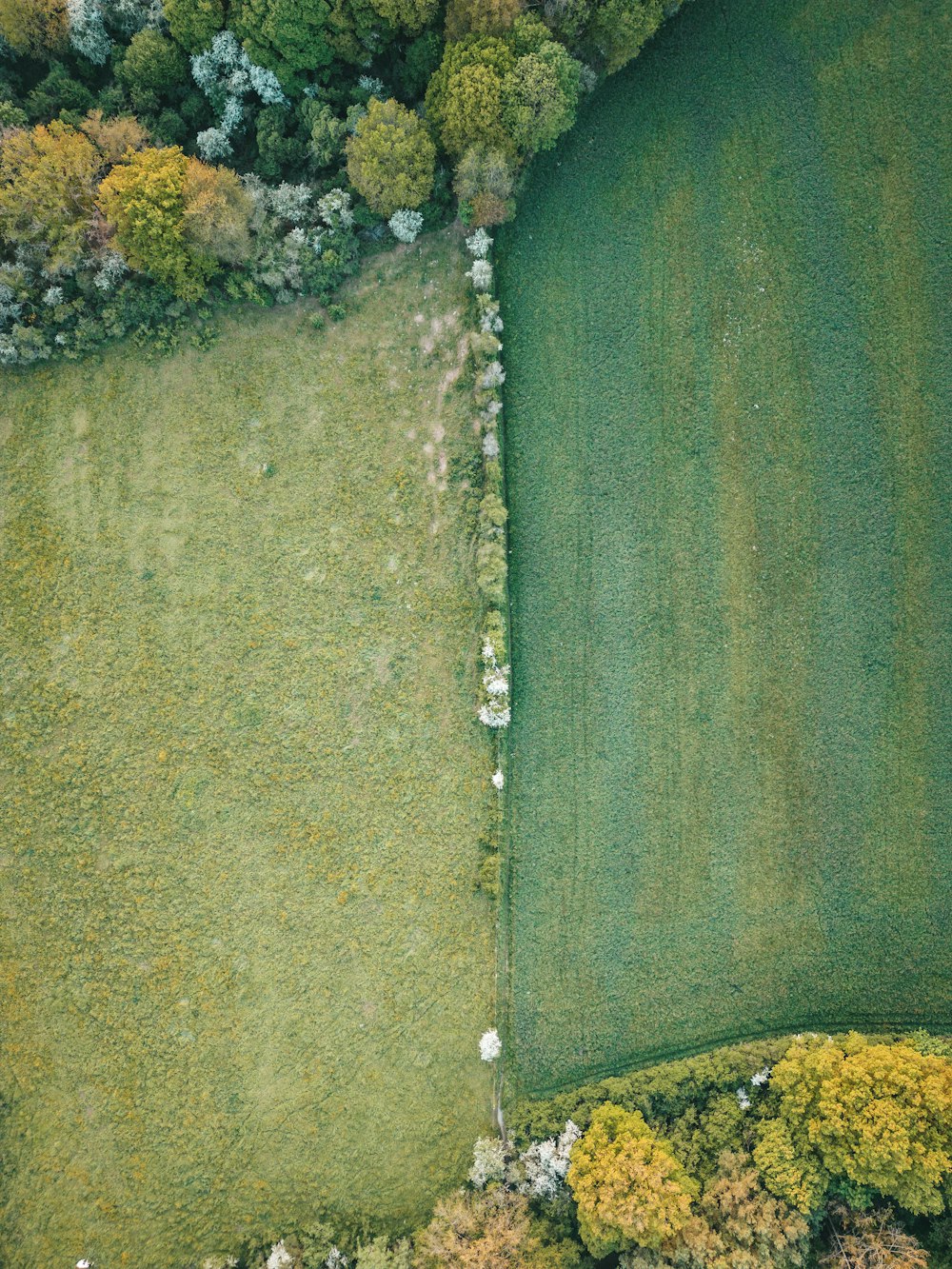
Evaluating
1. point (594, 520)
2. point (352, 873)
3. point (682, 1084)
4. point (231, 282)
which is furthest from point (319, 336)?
point (682, 1084)

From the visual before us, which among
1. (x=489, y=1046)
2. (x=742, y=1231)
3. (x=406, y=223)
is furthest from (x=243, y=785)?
(x=742, y=1231)

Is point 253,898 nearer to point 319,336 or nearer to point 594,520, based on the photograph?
point 594,520

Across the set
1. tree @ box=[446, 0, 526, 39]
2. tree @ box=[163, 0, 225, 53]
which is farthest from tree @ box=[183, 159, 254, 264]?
tree @ box=[446, 0, 526, 39]

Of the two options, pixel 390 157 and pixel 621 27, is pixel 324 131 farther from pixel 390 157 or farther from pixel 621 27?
pixel 621 27

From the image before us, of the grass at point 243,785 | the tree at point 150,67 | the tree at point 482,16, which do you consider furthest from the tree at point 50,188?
the tree at point 482,16

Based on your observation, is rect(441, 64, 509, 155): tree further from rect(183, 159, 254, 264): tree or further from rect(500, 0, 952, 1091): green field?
rect(183, 159, 254, 264): tree

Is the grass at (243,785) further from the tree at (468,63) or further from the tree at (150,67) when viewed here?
the tree at (150,67)
